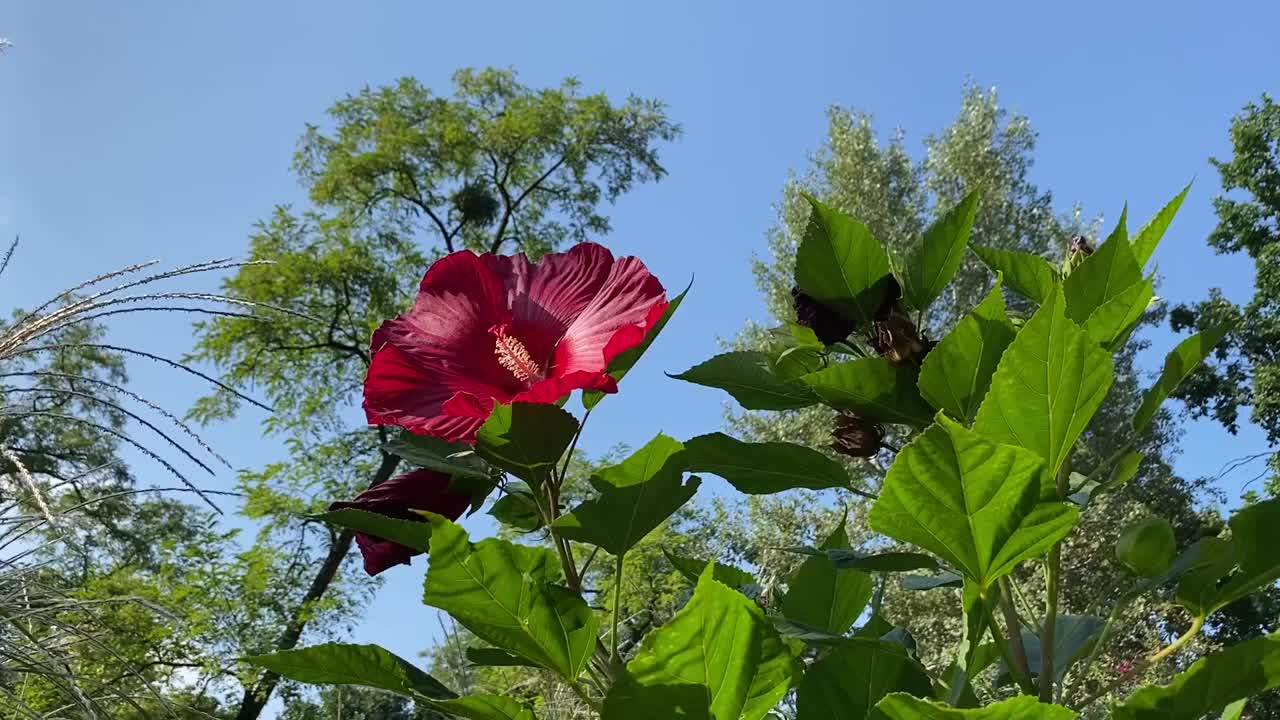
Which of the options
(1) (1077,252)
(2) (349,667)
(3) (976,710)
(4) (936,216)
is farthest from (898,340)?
(4) (936,216)

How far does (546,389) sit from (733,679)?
0.20 metres

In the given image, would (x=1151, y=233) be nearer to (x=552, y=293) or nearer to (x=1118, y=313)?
(x=1118, y=313)

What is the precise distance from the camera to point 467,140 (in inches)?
496

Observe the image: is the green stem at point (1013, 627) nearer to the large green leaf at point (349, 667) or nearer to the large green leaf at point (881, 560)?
the large green leaf at point (881, 560)

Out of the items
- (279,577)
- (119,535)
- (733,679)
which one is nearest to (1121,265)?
(733,679)

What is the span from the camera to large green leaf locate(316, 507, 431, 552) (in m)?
0.52

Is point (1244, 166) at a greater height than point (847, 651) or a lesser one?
greater

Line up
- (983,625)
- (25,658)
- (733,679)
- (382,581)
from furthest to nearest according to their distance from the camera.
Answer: (382,581) < (25,658) < (983,625) < (733,679)

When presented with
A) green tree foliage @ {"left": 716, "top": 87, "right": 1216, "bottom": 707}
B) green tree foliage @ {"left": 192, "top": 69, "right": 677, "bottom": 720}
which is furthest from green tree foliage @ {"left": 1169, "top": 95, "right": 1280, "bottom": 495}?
green tree foliage @ {"left": 192, "top": 69, "right": 677, "bottom": 720}

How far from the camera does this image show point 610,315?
59cm

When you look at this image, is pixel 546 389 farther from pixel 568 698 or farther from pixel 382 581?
pixel 382 581

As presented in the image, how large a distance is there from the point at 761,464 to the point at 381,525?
0.75 ft

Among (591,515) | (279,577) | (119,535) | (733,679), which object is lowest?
(733,679)

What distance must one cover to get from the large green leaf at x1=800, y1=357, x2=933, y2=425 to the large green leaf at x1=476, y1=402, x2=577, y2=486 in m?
0.15
